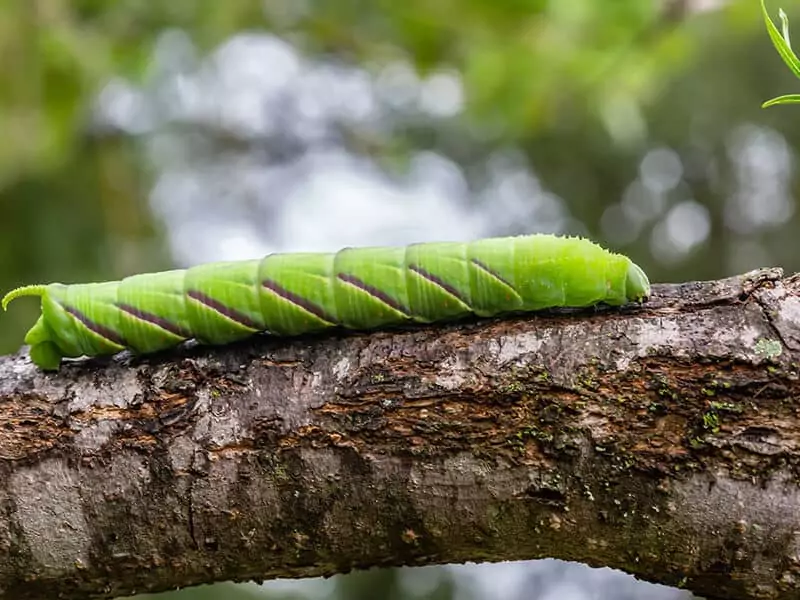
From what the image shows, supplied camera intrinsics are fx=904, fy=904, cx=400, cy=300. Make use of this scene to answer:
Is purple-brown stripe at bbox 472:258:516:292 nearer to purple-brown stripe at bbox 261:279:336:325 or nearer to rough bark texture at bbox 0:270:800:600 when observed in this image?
rough bark texture at bbox 0:270:800:600

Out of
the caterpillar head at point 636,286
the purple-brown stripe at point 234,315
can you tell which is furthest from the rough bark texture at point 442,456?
the purple-brown stripe at point 234,315

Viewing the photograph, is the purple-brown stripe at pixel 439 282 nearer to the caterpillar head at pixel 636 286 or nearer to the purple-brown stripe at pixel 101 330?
the caterpillar head at pixel 636 286

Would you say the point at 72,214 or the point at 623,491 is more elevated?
the point at 72,214

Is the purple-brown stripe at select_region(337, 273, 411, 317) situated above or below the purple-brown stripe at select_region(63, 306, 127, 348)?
above

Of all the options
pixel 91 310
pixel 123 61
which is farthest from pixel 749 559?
pixel 123 61

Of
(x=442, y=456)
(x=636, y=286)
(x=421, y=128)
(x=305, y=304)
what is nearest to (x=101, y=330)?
(x=305, y=304)

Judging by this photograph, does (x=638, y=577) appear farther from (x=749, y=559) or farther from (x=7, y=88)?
(x=7, y=88)

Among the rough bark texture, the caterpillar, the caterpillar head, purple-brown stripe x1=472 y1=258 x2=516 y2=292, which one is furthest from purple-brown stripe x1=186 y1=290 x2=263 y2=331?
the caterpillar head

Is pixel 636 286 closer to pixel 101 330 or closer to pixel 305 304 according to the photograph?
pixel 305 304
